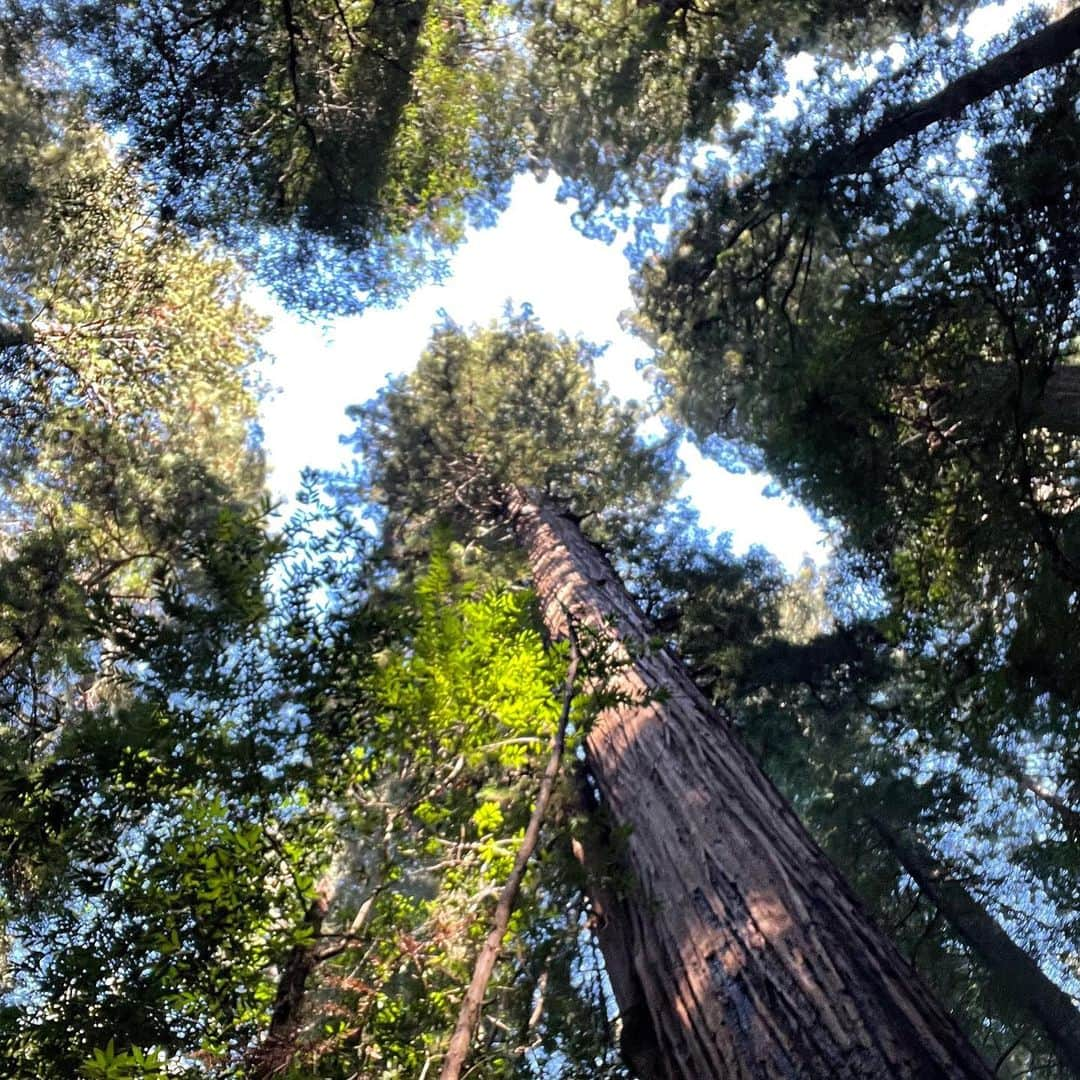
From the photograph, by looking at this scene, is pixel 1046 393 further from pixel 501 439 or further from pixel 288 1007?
pixel 501 439

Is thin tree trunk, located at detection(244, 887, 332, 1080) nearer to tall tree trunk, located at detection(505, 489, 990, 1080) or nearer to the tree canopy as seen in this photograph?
the tree canopy

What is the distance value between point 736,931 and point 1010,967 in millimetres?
7047

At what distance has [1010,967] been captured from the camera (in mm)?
8367

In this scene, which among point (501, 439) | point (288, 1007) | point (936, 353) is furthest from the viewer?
point (501, 439)

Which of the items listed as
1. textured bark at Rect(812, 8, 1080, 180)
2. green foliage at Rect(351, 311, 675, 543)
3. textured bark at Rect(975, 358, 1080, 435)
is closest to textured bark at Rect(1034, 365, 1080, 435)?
textured bark at Rect(975, 358, 1080, 435)

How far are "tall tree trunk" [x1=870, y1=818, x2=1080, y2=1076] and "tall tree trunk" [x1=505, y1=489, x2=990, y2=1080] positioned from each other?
491 centimetres

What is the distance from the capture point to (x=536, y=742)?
11.4ft

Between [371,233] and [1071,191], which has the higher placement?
[371,233]

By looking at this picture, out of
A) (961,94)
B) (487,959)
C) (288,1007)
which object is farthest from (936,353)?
(288,1007)

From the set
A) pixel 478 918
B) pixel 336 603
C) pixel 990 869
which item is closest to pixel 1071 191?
pixel 336 603

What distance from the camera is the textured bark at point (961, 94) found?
5.94m

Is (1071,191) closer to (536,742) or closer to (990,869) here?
(536,742)

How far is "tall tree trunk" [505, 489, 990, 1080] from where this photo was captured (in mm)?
2795

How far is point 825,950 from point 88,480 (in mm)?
7769
